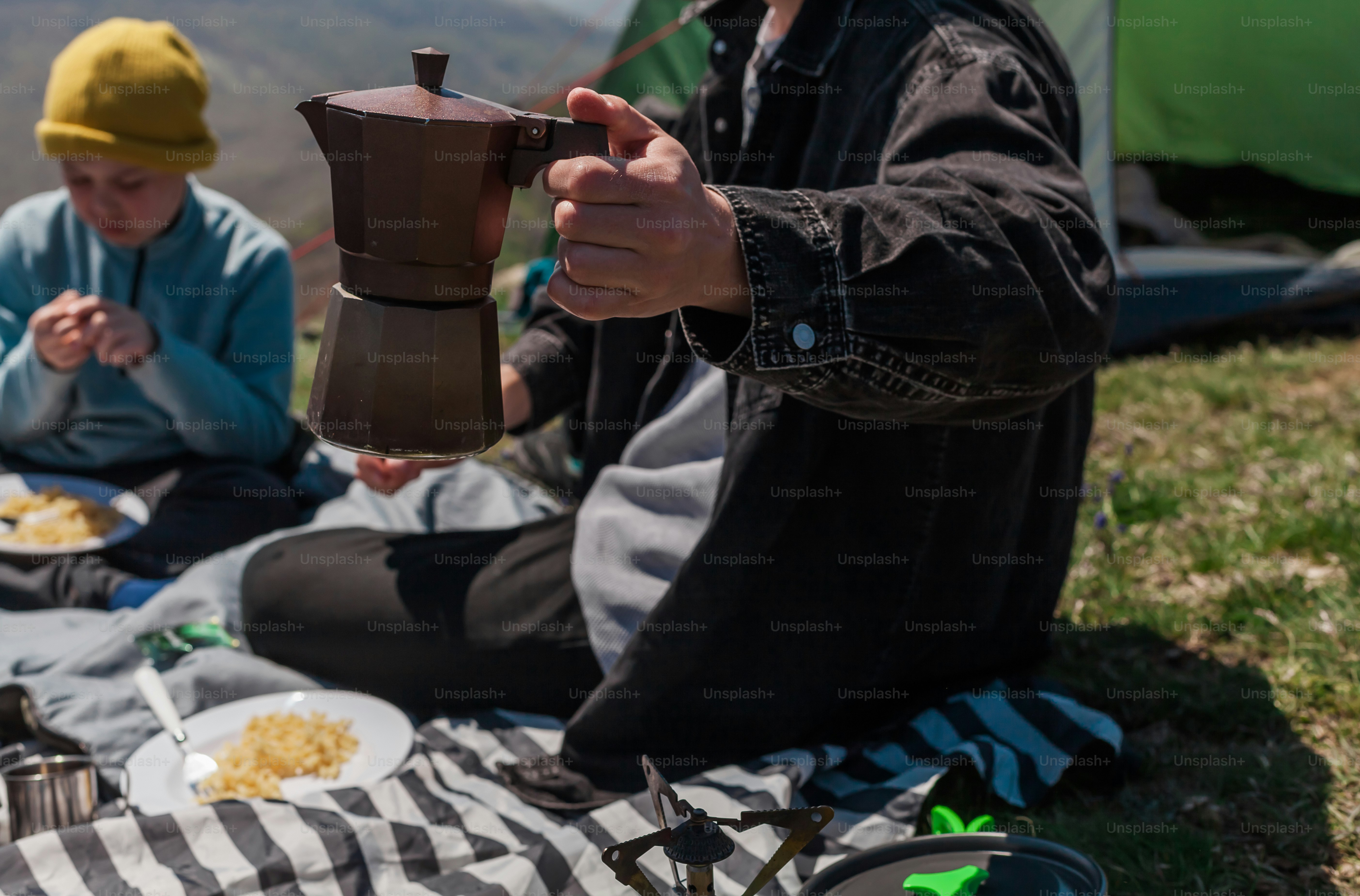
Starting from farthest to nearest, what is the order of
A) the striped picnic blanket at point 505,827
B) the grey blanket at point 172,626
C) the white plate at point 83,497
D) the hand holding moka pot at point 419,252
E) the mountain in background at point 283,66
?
1. the mountain in background at point 283,66
2. the white plate at point 83,497
3. the grey blanket at point 172,626
4. the striped picnic blanket at point 505,827
5. the hand holding moka pot at point 419,252

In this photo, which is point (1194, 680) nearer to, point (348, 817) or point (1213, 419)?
point (348, 817)

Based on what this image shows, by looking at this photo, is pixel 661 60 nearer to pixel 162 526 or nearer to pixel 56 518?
pixel 162 526

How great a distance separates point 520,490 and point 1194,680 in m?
1.82

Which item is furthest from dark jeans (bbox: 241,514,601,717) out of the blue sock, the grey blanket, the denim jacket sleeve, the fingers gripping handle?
the fingers gripping handle

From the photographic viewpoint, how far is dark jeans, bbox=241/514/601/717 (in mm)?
2105

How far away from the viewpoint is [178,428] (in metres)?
3.05

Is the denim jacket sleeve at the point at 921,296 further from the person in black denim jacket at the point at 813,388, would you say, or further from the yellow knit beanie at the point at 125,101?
the yellow knit beanie at the point at 125,101

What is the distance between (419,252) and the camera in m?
1.08

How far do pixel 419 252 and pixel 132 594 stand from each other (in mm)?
2024

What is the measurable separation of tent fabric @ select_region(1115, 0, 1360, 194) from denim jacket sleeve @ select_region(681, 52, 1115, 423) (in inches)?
208

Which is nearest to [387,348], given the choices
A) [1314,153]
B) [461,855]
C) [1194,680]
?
[461,855]

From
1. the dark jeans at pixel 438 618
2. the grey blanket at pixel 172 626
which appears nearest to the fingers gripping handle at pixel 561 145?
the dark jeans at pixel 438 618

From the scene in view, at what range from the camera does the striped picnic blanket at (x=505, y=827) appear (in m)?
1.55

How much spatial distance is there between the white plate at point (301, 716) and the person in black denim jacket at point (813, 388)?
14cm
